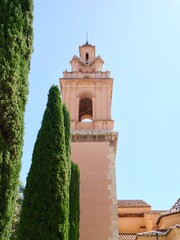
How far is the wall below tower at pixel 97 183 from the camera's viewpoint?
15.5m

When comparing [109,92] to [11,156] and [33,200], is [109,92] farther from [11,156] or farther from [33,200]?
[11,156]

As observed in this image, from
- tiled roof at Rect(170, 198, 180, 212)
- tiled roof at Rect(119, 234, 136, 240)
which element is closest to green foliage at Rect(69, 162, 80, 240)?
tiled roof at Rect(170, 198, 180, 212)

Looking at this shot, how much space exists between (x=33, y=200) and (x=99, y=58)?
14696mm

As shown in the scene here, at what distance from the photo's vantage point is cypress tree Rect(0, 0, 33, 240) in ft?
16.2

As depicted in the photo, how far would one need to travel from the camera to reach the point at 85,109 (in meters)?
20.9

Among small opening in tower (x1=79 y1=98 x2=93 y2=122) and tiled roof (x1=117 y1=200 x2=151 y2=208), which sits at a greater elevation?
small opening in tower (x1=79 y1=98 x2=93 y2=122)

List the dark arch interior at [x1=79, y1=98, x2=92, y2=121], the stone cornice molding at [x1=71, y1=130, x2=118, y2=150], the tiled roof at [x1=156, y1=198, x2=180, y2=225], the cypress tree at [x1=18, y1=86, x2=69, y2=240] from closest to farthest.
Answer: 1. the cypress tree at [x1=18, y1=86, x2=69, y2=240]
2. the stone cornice molding at [x1=71, y1=130, x2=118, y2=150]
3. the tiled roof at [x1=156, y1=198, x2=180, y2=225]
4. the dark arch interior at [x1=79, y1=98, x2=92, y2=121]

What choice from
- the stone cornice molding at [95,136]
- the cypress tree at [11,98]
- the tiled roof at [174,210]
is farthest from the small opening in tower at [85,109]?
the cypress tree at [11,98]

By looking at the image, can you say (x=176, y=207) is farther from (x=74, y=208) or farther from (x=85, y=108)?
(x=74, y=208)

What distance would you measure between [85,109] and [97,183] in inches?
229

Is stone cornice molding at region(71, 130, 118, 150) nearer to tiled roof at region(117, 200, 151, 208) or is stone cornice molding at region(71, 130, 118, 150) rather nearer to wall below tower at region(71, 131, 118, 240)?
wall below tower at region(71, 131, 118, 240)

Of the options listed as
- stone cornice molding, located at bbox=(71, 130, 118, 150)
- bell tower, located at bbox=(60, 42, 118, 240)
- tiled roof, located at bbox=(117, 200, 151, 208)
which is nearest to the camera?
bell tower, located at bbox=(60, 42, 118, 240)

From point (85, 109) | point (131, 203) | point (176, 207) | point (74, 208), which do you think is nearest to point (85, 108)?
point (85, 109)

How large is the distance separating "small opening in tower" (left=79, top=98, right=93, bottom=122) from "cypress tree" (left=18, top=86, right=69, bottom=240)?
32.9 ft
